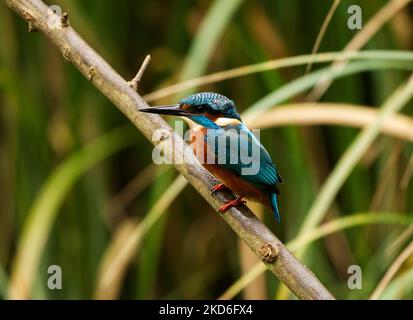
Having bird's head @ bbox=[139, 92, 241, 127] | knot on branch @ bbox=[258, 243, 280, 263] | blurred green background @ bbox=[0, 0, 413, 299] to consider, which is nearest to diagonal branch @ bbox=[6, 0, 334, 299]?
knot on branch @ bbox=[258, 243, 280, 263]

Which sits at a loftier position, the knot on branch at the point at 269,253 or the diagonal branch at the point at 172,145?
the diagonal branch at the point at 172,145

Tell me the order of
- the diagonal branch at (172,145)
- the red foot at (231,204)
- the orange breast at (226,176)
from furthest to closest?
the orange breast at (226,176)
the red foot at (231,204)
the diagonal branch at (172,145)

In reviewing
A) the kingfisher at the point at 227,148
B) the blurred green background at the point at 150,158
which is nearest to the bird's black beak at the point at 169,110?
the kingfisher at the point at 227,148

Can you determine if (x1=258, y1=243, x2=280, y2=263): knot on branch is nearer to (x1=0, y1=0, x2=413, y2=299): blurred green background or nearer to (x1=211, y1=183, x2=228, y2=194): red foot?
(x1=211, y1=183, x2=228, y2=194): red foot

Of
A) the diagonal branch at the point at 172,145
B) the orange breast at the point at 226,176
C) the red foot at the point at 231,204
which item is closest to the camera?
the diagonal branch at the point at 172,145

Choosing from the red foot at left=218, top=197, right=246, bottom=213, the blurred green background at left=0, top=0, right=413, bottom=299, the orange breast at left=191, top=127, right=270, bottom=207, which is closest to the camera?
the red foot at left=218, top=197, right=246, bottom=213

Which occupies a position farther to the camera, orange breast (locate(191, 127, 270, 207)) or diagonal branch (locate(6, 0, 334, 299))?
orange breast (locate(191, 127, 270, 207))

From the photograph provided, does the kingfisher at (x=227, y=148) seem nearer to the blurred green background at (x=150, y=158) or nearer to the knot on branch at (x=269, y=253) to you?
the knot on branch at (x=269, y=253)
